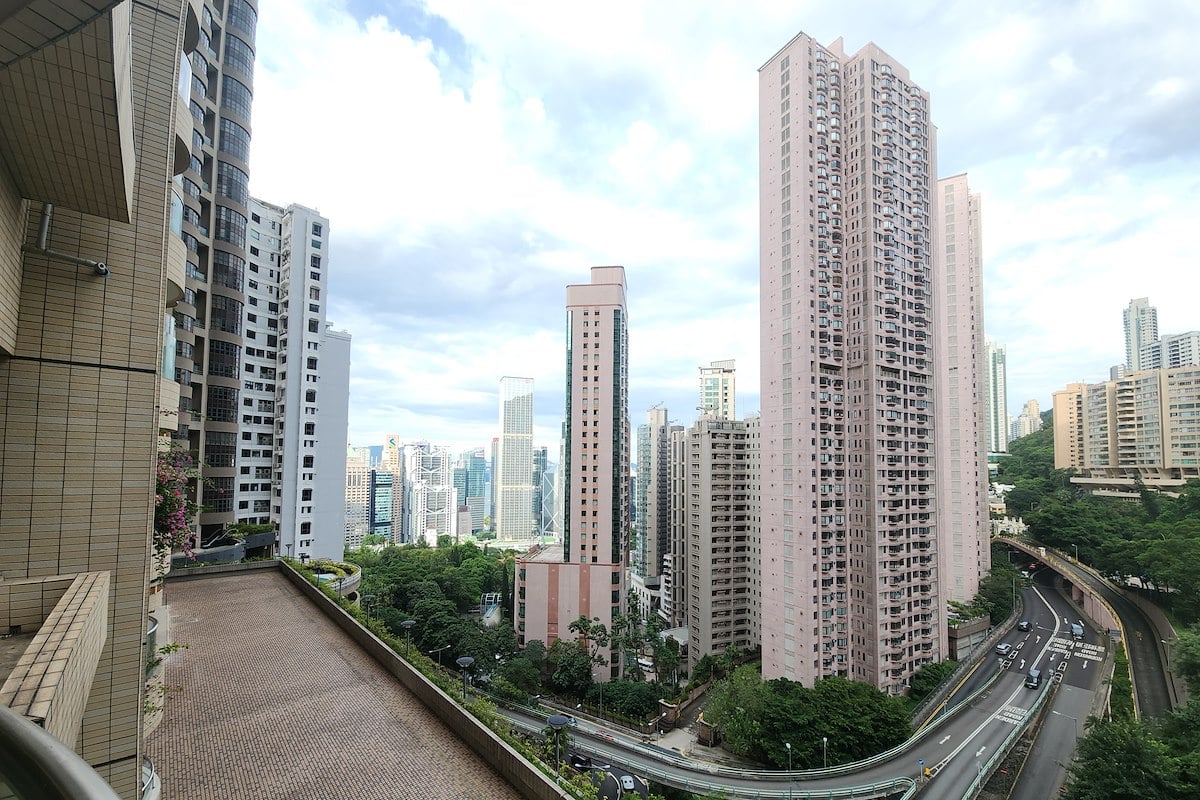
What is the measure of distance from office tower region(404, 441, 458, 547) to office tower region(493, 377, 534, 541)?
1137 centimetres

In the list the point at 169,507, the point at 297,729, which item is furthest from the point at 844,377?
the point at 169,507

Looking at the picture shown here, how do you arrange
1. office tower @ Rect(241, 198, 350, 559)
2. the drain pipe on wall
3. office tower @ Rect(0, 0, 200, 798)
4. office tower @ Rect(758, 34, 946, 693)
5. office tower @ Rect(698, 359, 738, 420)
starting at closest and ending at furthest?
office tower @ Rect(0, 0, 200, 798) < the drain pipe on wall < office tower @ Rect(758, 34, 946, 693) < office tower @ Rect(241, 198, 350, 559) < office tower @ Rect(698, 359, 738, 420)

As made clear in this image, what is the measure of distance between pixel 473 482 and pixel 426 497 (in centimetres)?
3253

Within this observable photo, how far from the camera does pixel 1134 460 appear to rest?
50312 millimetres

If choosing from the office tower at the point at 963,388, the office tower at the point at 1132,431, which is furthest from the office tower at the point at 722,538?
the office tower at the point at 1132,431

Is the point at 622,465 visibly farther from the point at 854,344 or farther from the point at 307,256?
the point at 307,256

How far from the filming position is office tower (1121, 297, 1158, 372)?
7469 cm

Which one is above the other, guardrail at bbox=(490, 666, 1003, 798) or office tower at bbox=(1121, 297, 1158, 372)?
office tower at bbox=(1121, 297, 1158, 372)

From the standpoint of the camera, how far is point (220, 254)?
21.7 m

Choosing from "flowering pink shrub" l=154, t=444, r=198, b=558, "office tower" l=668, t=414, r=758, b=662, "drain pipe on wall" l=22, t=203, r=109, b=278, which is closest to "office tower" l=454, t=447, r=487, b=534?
"office tower" l=668, t=414, r=758, b=662

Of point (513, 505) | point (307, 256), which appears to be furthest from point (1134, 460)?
point (513, 505)

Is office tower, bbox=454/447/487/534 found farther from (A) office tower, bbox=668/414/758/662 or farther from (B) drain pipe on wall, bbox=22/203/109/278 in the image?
(B) drain pipe on wall, bbox=22/203/109/278

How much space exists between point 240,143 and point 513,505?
324 feet

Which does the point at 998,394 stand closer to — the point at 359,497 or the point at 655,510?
the point at 655,510
